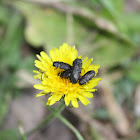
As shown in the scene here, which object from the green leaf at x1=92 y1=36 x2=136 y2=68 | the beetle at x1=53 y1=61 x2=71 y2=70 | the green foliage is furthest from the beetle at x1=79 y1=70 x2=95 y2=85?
the green leaf at x1=92 y1=36 x2=136 y2=68

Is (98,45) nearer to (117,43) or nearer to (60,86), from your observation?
(117,43)

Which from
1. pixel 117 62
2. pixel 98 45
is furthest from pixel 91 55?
pixel 117 62

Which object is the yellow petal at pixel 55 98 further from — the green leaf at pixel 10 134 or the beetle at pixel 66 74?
the green leaf at pixel 10 134

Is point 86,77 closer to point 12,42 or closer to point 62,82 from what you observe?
point 62,82

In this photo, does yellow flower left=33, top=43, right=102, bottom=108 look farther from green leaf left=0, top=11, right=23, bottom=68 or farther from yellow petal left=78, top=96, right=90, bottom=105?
green leaf left=0, top=11, right=23, bottom=68

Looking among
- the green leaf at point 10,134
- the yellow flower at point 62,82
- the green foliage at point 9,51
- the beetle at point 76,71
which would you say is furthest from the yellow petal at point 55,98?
the green foliage at point 9,51
